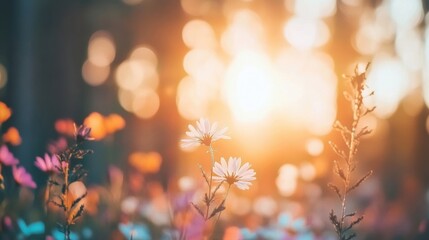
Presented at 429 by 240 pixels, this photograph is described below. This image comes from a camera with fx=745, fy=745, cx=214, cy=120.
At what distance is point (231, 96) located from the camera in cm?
1564

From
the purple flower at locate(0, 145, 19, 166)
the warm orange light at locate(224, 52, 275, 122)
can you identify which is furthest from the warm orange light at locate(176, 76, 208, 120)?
the purple flower at locate(0, 145, 19, 166)

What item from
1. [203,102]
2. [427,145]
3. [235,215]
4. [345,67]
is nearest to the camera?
[235,215]

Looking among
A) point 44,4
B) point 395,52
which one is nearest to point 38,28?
point 44,4

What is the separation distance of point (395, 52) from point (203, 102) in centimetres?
446

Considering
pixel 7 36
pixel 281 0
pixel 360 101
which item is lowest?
pixel 360 101

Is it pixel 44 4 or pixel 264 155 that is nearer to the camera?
pixel 44 4

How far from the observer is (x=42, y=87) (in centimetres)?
1076

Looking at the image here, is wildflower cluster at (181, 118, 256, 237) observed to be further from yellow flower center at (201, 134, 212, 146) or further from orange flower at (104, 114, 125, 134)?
orange flower at (104, 114, 125, 134)

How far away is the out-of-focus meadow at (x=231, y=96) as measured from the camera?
5.45m

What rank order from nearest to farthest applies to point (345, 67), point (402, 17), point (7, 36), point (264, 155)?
point (7, 36), point (264, 155), point (345, 67), point (402, 17)

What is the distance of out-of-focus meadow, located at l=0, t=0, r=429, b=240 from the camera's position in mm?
5453

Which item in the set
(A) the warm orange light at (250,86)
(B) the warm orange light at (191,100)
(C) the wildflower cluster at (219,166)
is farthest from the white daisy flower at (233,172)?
(B) the warm orange light at (191,100)

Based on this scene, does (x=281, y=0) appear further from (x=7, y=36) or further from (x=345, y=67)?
(x=7, y=36)

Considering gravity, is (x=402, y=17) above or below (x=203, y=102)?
above
